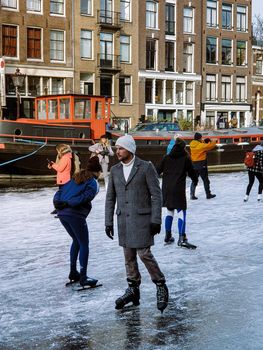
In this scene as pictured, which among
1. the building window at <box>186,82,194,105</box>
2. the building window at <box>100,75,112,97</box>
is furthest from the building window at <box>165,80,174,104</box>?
Answer: the building window at <box>100,75,112,97</box>

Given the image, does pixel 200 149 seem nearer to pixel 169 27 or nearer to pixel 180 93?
pixel 169 27

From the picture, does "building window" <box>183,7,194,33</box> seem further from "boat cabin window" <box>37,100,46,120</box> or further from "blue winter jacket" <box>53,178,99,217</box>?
"blue winter jacket" <box>53,178,99,217</box>

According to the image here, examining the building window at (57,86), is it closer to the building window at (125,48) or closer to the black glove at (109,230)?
the building window at (125,48)

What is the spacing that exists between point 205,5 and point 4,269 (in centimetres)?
3518

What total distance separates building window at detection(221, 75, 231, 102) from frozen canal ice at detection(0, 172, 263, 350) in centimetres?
3153

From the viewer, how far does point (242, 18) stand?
41375 millimetres

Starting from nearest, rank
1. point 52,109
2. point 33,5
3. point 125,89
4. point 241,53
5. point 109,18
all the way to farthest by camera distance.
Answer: point 52,109
point 33,5
point 109,18
point 125,89
point 241,53

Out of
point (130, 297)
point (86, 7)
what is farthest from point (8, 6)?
point (130, 297)

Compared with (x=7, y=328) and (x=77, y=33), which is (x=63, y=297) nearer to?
(x=7, y=328)

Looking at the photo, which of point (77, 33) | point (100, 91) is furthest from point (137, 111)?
point (77, 33)

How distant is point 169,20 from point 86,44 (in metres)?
6.89

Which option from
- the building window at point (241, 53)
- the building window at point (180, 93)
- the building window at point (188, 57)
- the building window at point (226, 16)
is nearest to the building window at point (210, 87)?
the building window at point (188, 57)

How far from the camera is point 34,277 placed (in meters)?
6.35

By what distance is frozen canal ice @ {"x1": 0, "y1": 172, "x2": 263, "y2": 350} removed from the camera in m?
4.41
